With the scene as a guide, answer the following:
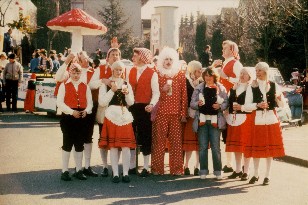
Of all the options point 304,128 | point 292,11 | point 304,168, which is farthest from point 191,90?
point 292,11

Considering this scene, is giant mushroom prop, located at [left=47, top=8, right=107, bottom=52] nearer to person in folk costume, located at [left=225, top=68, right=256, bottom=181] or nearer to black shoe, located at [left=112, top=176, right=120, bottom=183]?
black shoe, located at [left=112, top=176, right=120, bottom=183]

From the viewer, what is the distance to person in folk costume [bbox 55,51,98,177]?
30.2ft

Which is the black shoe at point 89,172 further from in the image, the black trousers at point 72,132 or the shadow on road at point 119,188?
the black trousers at point 72,132

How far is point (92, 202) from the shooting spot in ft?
24.5

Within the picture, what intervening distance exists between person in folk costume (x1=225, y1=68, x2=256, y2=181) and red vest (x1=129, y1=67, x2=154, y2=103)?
133cm

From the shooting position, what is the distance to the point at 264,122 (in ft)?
29.3

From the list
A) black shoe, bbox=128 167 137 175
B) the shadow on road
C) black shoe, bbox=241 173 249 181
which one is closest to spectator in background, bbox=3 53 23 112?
the shadow on road

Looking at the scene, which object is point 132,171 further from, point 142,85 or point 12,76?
point 12,76

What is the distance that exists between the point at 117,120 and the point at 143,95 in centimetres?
76

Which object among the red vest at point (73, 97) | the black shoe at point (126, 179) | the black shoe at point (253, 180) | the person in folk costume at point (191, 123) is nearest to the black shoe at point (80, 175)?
the black shoe at point (126, 179)

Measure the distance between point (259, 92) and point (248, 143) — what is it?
0.83 meters

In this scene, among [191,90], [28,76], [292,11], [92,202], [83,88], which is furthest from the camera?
[292,11]

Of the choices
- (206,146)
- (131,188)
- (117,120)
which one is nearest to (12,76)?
(117,120)

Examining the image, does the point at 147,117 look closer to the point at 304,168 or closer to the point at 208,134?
the point at 208,134
